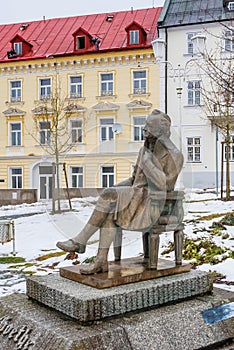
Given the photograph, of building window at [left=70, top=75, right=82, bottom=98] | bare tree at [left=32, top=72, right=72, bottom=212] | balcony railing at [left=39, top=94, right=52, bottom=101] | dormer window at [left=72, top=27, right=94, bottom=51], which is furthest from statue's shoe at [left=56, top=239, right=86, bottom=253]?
dormer window at [left=72, top=27, right=94, bottom=51]

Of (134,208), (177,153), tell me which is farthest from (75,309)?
(177,153)

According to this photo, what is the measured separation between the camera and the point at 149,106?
25109 millimetres

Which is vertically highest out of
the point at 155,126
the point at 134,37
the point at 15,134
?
the point at 134,37

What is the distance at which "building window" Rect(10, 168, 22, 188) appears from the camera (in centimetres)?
2709

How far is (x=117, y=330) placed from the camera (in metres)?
3.39

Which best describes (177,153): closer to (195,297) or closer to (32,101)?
(195,297)

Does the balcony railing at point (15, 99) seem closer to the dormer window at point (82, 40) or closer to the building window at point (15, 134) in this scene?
the building window at point (15, 134)

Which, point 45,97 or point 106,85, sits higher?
point 106,85

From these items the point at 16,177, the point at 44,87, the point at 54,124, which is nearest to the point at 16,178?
the point at 16,177

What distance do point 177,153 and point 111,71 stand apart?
2262 centimetres

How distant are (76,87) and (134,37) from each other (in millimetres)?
4149

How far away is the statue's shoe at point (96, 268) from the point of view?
3891 mm

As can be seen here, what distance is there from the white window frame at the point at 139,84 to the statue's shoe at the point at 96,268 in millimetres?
22157

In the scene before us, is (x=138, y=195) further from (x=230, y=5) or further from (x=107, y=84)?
(x=230, y=5)
